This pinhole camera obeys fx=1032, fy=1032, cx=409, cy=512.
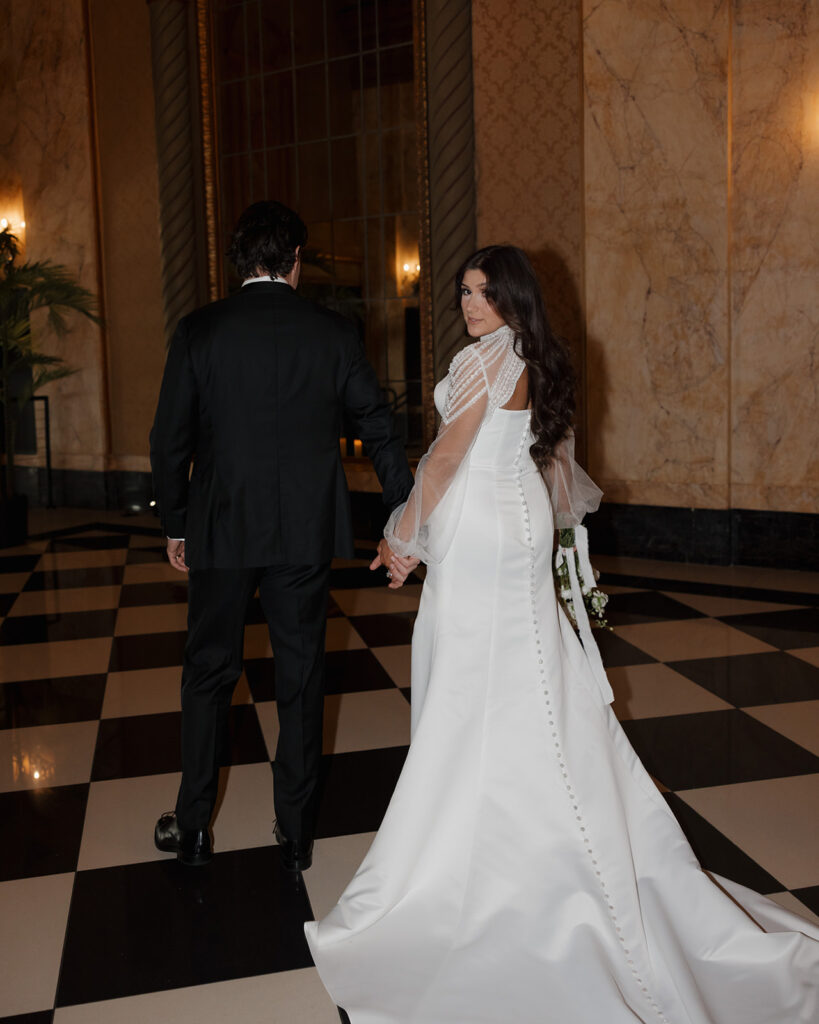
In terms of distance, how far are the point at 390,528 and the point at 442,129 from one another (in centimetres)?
537

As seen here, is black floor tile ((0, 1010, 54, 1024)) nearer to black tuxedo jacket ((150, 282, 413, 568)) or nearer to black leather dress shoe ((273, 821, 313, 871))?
black leather dress shoe ((273, 821, 313, 871))

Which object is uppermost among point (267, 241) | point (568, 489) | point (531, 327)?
point (267, 241)

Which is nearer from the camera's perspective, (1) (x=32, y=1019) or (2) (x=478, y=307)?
(1) (x=32, y=1019)

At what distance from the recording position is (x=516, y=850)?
6.84ft

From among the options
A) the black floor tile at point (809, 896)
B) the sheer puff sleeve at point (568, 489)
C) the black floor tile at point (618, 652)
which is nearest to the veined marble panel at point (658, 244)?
the black floor tile at point (618, 652)

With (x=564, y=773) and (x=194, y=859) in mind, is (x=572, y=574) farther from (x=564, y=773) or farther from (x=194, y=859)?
(x=194, y=859)

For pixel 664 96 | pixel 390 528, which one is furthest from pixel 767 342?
pixel 390 528

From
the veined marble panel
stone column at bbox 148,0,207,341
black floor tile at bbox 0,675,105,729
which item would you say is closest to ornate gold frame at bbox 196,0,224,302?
stone column at bbox 148,0,207,341

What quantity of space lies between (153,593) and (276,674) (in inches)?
134

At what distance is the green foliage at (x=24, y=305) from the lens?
25.1ft

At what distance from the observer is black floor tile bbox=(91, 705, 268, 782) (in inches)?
128

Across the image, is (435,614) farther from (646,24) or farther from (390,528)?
(646,24)

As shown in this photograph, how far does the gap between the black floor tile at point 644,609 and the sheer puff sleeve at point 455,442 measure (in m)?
2.72

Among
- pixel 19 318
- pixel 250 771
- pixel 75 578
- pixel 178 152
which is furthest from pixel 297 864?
pixel 178 152
